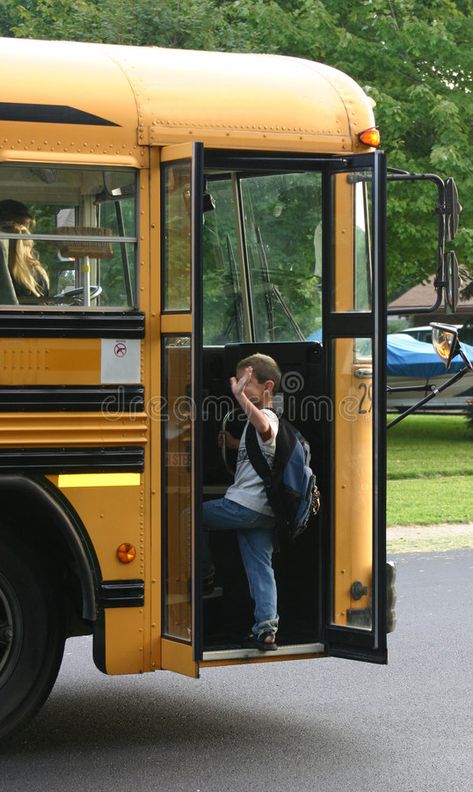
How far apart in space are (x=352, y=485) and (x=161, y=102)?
6.04 ft

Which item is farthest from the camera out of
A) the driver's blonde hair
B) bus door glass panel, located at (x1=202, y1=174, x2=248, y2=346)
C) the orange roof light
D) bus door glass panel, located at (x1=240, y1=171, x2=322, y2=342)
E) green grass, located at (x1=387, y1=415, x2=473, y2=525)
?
green grass, located at (x1=387, y1=415, x2=473, y2=525)

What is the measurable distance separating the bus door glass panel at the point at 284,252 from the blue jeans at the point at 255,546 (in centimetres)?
92

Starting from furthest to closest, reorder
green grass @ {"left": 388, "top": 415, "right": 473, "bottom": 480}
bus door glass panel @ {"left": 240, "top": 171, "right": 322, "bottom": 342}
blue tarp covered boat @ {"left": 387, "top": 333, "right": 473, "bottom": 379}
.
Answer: blue tarp covered boat @ {"left": 387, "top": 333, "right": 473, "bottom": 379}, green grass @ {"left": 388, "top": 415, "right": 473, "bottom": 480}, bus door glass panel @ {"left": 240, "top": 171, "right": 322, "bottom": 342}

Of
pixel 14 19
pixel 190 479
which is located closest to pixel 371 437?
pixel 190 479

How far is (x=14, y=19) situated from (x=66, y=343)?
16.4 m

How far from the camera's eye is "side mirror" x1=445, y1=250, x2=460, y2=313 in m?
5.52

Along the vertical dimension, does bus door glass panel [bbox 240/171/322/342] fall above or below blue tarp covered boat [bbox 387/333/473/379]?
above

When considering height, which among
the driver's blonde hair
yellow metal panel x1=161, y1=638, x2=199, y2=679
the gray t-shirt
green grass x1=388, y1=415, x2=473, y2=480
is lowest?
green grass x1=388, y1=415, x2=473, y2=480

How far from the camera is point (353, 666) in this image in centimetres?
703

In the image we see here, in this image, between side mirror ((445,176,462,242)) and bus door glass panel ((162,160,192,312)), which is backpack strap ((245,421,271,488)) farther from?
side mirror ((445,176,462,242))

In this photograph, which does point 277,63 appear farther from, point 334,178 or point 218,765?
point 218,765

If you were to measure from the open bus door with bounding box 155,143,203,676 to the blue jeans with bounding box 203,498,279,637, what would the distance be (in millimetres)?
298

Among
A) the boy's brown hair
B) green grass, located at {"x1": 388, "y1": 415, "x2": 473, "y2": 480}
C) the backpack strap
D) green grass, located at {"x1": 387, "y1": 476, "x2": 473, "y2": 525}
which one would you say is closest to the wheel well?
the backpack strap

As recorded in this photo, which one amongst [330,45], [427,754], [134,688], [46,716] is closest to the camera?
[427,754]
